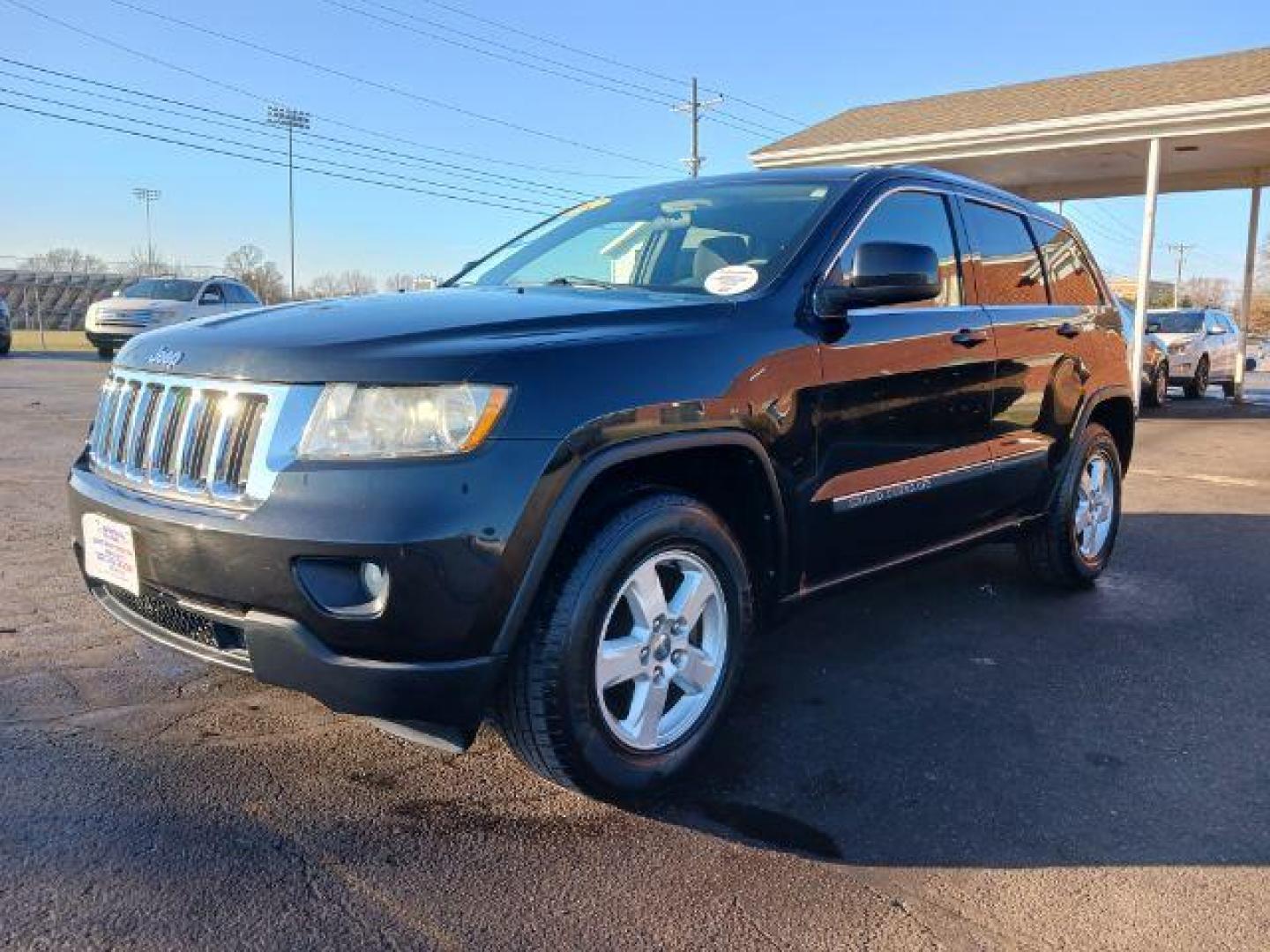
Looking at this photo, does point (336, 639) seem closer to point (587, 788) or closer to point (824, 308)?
point (587, 788)

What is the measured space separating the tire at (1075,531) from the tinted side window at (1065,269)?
25.8 inches

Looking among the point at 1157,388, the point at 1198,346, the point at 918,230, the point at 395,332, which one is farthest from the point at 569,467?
the point at 1198,346

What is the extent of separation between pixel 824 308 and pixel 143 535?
6.78 ft

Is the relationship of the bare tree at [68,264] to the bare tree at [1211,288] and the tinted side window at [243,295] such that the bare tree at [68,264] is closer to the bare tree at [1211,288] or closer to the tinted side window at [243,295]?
the tinted side window at [243,295]

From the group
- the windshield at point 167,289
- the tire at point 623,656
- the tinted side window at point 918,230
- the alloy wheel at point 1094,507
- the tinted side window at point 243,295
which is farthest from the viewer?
the tinted side window at point 243,295

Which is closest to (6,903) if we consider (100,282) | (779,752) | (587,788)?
(587,788)

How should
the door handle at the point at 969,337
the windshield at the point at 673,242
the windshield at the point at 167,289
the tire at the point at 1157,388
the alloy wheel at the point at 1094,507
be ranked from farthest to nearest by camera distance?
the windshield at the point at 167,289 < the tire at the point at 1157,388 < the alloy wheel at the point at 1094,507 < the door handle at the point at 969,337 < the windshield at the point at 673,242

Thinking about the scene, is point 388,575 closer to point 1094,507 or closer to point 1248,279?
point 1094,507

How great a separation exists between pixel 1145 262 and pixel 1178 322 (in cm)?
434

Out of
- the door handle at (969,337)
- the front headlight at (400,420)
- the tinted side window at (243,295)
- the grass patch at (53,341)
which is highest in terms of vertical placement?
the tinted side window at (243,295)

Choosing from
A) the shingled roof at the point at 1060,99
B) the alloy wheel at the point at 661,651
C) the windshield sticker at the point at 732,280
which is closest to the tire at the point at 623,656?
the alloy wheel at the point at 661,651

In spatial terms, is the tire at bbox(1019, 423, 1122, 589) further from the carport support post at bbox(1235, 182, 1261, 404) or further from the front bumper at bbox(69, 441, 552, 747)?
the carport support post at bbox(1235, 182, 1261, 404)

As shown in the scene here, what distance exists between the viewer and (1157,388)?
57.4ft

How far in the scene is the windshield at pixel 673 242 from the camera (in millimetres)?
3465
